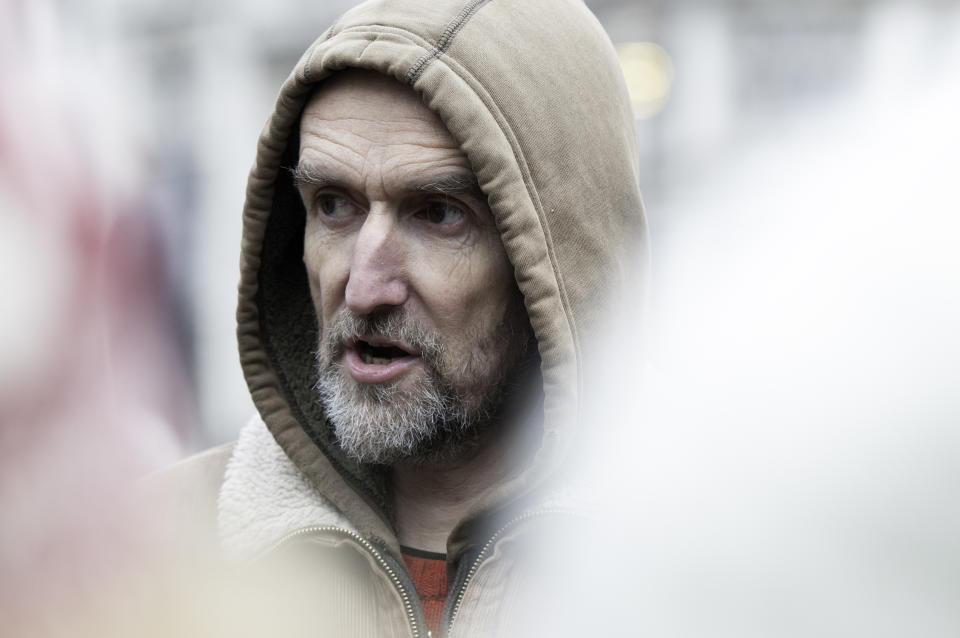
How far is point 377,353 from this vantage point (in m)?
1.84

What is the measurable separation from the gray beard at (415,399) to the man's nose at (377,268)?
0.04 metres

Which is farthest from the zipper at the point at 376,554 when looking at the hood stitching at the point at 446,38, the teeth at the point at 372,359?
the hood stitching at the point at 446,38

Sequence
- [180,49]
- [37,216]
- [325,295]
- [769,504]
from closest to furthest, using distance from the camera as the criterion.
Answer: [37,216]
[769,504]
[180,49]
[325,295]

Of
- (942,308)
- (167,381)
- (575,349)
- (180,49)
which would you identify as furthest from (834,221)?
(575,349)

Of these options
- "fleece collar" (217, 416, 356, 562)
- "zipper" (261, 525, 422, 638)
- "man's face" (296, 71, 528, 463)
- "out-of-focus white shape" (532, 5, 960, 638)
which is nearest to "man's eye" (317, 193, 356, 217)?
"man's face" (296, 71, 528, 463)

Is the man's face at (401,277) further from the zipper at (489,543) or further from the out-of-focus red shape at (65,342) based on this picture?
the out-of-focus red shape at (65,342)

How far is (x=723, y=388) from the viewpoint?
1.67ft

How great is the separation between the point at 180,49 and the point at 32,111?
1.47 feet

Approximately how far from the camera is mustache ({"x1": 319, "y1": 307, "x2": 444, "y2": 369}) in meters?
1.77

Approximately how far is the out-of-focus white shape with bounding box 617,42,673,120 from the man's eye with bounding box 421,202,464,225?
22.0ft

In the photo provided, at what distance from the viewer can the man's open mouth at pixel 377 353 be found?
5.99 ft

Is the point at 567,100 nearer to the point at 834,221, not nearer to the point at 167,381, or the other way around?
the point at 834,221

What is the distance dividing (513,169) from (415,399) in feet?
1.49

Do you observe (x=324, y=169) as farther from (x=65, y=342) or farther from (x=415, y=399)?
(x=65, y=342)
